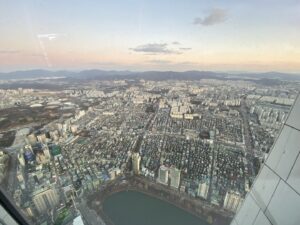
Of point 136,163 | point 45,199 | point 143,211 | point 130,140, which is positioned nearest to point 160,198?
point 143,211

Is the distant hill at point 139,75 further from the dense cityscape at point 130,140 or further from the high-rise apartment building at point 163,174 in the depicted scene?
the high-rise apartment building at point 163,174

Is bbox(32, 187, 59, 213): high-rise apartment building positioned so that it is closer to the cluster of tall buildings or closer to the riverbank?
the riverbank

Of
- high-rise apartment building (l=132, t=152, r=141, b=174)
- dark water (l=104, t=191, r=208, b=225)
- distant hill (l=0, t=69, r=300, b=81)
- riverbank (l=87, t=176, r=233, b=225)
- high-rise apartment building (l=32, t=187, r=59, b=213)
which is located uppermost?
distant hill (l=0, t=69, r=300, b=81)

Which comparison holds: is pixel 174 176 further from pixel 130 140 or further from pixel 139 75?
pixel 139 75

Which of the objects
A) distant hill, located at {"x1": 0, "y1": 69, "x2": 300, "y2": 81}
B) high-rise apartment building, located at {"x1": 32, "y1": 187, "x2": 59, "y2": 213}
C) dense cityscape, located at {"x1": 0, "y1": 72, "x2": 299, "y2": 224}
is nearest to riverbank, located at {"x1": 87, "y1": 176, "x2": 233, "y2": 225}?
dense cityscape, located at {"x1": 0, "y1": 72, "x2": 299, "y2": 224}

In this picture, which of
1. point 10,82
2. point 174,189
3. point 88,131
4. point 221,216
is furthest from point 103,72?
point 221,216

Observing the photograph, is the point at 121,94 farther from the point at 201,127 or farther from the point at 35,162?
the point at 35,162
